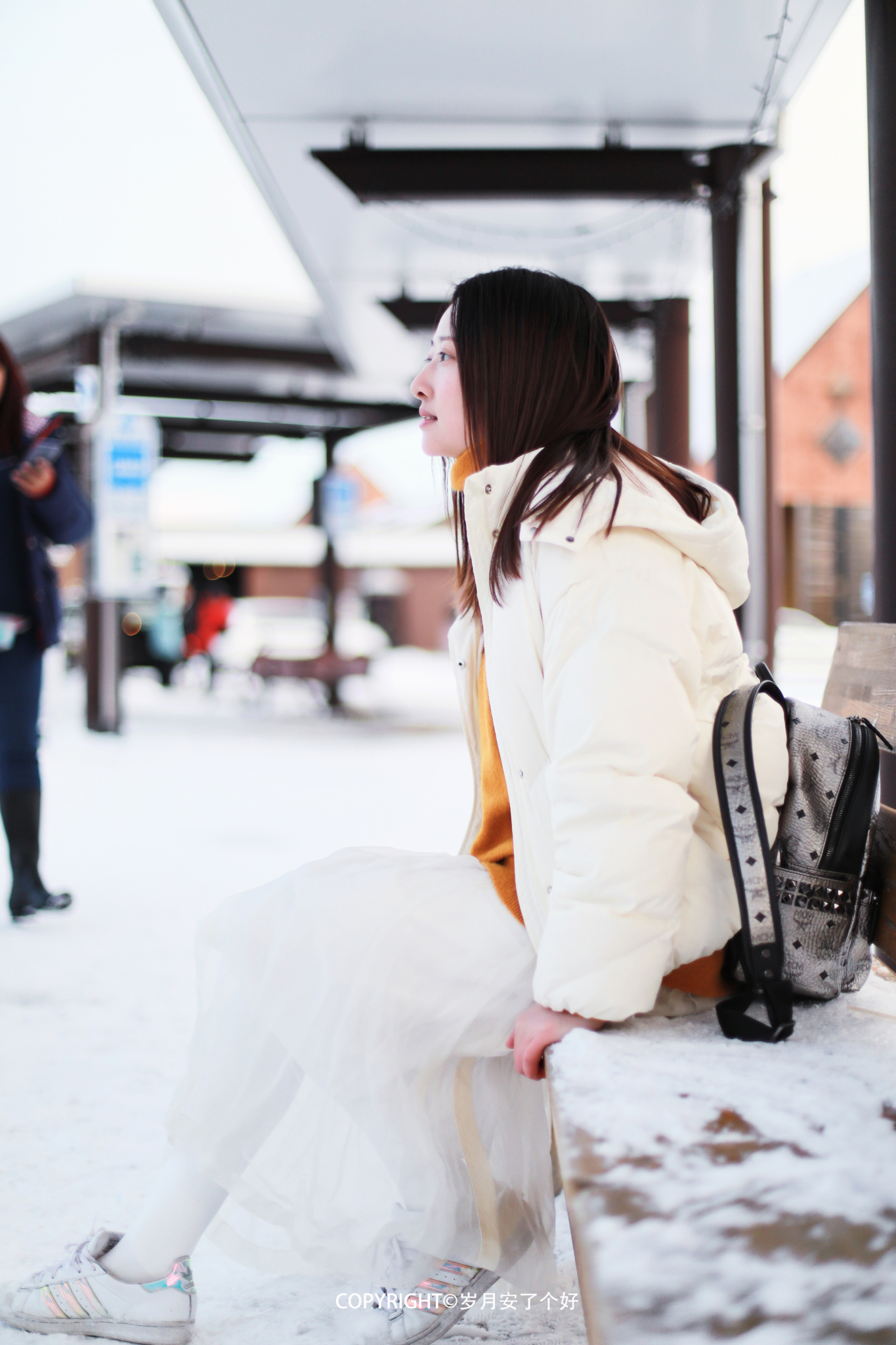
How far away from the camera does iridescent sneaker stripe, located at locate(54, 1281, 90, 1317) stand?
1386 mm

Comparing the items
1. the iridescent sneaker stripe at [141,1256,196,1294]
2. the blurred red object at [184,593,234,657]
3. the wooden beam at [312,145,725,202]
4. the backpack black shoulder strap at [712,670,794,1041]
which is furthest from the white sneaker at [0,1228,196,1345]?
the blurred red object at [184,593,234,657]

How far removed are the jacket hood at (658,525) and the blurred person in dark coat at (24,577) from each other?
2524 millimetres

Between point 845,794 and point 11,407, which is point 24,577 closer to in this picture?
point 11,407

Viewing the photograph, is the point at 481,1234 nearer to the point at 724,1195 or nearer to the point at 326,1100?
the point at 326,1100

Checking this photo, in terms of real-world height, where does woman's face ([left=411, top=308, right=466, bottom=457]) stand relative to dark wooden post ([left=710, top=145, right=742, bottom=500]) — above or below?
below

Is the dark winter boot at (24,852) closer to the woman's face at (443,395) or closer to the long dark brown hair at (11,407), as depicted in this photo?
the long dark brown hair at (11,407)

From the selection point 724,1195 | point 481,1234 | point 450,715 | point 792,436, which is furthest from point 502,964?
point 792,436

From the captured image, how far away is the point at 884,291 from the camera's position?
8.46ft

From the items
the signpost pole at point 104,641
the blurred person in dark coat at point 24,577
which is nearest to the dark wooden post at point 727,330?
the blurred person in dark coat at point 24,577

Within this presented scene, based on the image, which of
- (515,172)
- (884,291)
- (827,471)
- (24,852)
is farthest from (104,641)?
(827,471)

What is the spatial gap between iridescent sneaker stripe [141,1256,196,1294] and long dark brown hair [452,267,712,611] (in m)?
1.16

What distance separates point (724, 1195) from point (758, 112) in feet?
18.7

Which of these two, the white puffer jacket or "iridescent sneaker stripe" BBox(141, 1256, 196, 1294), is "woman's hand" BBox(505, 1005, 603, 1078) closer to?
the white puffer jacket

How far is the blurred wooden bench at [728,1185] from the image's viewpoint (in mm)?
834
